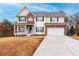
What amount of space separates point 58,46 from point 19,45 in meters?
1.30

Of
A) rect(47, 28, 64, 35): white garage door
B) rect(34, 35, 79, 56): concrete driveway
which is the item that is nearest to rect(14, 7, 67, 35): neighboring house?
rect(47, 28, 64, 35): white garage door

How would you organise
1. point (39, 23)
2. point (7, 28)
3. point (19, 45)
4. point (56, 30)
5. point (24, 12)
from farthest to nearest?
point (56, 30)
point (39, 23)
point (24, 12)
point (7, 28)
point (19, 45)

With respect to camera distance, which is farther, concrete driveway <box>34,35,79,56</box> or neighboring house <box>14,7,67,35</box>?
neighboring house <box>14,7,67,35</box>

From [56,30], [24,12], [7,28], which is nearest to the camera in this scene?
[7,28]

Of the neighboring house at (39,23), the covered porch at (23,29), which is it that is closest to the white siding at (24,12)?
the neighboring house at (39,23)

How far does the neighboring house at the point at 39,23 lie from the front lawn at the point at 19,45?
281 mm

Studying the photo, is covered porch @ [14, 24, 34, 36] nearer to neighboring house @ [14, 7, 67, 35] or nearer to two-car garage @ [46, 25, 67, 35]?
neighboring house @ [14, 7, 67, 35]

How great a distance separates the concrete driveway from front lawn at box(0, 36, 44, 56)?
0.23m

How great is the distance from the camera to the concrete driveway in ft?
24.9

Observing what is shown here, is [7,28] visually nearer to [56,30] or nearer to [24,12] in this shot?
[24,12]

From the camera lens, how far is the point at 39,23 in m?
8.57

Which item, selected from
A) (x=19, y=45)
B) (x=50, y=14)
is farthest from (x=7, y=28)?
(x=50, y=14)

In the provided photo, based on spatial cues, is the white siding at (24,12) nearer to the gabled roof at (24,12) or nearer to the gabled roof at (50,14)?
the gabled roof at (24,12)

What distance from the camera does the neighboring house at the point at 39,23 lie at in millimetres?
8438
